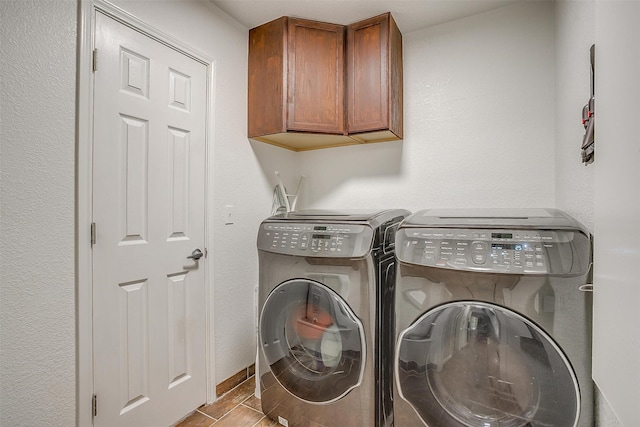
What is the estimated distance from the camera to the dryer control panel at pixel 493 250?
3.36ft

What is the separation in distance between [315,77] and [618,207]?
181 cm

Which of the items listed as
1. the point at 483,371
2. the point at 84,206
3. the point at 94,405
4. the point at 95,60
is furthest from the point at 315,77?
the point at 94,405

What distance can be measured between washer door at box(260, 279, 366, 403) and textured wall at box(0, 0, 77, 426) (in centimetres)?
87

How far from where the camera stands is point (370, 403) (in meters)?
1.41

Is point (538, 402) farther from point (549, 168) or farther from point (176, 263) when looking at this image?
point (176, 263)

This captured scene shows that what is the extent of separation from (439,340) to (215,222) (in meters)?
A: 1.40

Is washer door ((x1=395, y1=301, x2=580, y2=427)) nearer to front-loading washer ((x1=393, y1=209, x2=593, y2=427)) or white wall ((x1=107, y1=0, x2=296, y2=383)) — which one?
front-loading washer ((x1=393, y1=209, x2=593, y2=427))

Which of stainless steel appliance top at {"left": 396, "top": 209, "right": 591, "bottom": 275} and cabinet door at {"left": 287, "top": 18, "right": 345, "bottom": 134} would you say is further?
cabinet door at {"left": 287, "top": 18, "right": 345, "bottom": 134}

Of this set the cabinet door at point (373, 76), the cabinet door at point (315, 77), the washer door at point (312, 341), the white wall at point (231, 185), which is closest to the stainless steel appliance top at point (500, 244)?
the washer door at point (312, 341)

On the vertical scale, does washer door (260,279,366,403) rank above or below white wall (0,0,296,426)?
below

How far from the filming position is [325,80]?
81.2 inches

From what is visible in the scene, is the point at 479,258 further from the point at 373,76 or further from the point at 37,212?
the point at 37,212

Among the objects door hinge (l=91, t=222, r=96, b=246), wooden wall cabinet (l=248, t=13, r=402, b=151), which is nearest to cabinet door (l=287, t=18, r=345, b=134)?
wooden wall cabinet (l=248, t=13, r=402, b=151)

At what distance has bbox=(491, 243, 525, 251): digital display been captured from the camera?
42.5 inches
